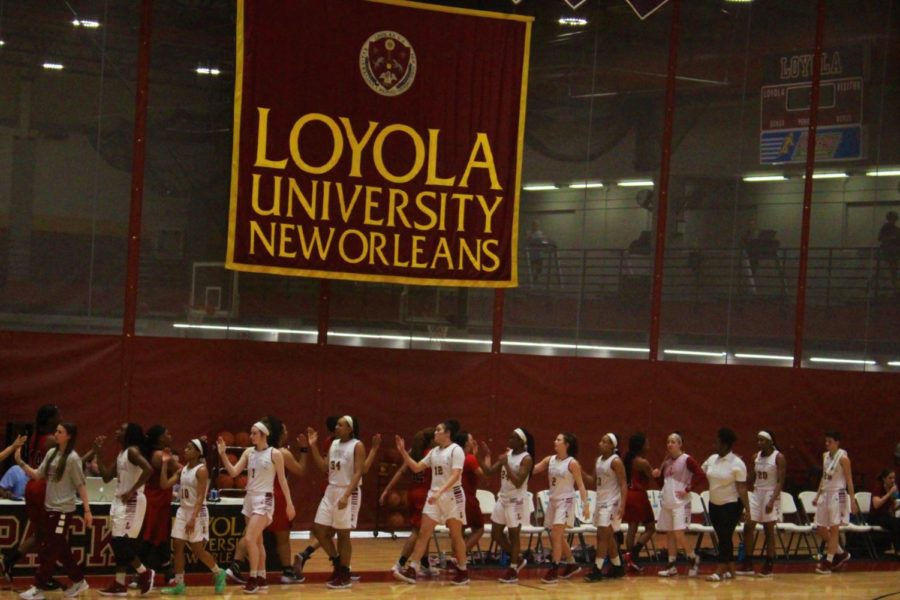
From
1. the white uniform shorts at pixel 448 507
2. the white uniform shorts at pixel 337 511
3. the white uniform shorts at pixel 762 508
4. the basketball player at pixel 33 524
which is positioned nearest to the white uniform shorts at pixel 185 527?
the basketball player at pixel 33 524

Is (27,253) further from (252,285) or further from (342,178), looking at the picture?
(342,178)

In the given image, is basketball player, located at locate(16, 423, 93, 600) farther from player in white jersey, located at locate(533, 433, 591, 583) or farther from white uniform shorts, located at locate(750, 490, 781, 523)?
white uniform shorts, located at locate(750, 490, 781, 523)

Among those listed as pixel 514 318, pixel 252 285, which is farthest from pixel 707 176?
pixel 252 285

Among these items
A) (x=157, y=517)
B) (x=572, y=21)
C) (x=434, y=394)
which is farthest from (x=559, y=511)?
(x=572, y=21)

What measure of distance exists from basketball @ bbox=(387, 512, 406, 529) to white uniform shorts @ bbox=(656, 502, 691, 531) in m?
3.99

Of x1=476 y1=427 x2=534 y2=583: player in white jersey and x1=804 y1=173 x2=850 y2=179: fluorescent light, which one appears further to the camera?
x1=804 y1=173 x2=850 y2=179: fluorescent light

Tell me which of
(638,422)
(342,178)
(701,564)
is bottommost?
(701,564)

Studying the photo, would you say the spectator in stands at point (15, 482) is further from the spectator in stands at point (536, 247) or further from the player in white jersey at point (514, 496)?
the spectator in stands at point (536, 247)

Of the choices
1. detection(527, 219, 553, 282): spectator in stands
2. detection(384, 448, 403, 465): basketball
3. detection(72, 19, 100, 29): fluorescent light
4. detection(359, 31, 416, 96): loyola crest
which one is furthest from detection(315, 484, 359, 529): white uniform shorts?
detection(72, 19, 100, 29): fluorescent light

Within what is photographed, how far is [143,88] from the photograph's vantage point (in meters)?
18.1

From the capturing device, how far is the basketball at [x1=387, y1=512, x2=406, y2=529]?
19344mm

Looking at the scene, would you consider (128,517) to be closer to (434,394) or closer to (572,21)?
(434,394)

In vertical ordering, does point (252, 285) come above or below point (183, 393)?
above

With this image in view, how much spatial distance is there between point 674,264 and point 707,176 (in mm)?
1626
